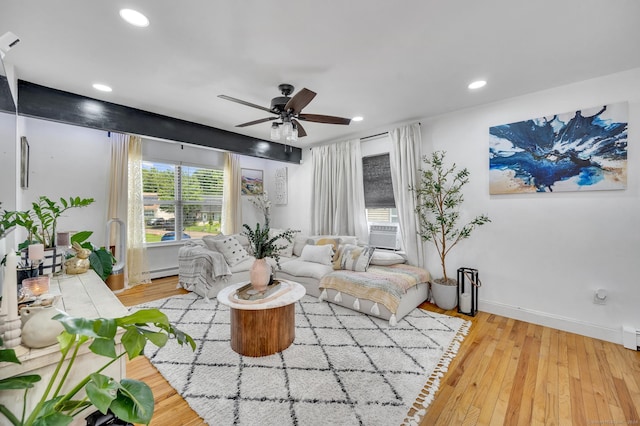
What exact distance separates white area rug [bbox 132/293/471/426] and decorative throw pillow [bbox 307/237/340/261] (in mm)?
1083

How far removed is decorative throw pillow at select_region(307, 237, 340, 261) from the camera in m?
3.92

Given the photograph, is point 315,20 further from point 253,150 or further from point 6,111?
point 253,150

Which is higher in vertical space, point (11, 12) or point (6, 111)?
point (11, 12)

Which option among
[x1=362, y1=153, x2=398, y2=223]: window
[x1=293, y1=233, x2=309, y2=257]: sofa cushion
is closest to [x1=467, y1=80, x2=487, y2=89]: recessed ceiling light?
[x1=362, y1=153, x2=398, y2=223]: window

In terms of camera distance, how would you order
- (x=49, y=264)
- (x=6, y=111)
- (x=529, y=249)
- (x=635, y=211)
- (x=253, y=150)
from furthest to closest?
(x=253, y=150) < (x=529, y=249) < (x=635, y=211) < (x=49, y=264) < (x=6, y=111)

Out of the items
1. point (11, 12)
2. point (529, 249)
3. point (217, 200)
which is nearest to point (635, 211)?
point (529, 249)

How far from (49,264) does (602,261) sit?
478cm

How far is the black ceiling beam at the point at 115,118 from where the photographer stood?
2.63 m

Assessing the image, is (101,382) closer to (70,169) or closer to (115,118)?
(115,118)

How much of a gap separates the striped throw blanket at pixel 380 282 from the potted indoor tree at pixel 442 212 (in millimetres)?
307

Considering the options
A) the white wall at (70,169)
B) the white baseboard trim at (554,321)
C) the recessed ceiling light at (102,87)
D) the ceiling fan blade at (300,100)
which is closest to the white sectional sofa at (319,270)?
the white baseboard trim at (554,321)

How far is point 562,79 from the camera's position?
101 inches

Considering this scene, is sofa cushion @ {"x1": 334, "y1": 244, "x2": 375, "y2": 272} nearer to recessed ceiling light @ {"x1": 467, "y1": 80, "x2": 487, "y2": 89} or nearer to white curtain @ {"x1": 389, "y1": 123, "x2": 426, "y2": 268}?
white curtain @ {"x1": 389, "y1": 123, "x2": 426, "y2": 268}

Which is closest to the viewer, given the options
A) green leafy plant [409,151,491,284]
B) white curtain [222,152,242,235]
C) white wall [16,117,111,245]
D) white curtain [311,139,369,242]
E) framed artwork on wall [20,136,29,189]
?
framed artwork on wall [20,136,29,189]
